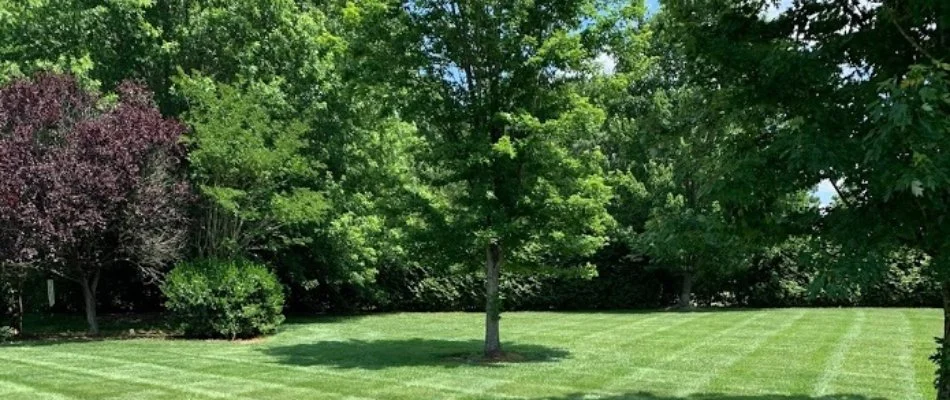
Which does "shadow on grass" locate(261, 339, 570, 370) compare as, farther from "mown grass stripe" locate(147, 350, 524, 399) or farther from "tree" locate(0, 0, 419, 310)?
"tree" locate(0, 0, 419, 310)

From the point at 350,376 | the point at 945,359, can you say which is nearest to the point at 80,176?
the point at 350,376

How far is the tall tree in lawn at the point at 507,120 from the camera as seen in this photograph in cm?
1233

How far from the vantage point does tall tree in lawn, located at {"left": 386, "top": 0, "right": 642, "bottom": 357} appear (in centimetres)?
1233

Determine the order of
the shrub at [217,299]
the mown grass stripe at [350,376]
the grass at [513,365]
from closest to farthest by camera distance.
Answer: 1. the grass at [513,365]
2. the mown grass stripe at [350,376]
3. the shrub at [217,299]

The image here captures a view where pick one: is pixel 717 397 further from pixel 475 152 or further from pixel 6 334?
pixel 6 334

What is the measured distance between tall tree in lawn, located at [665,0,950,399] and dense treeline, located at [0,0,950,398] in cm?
2

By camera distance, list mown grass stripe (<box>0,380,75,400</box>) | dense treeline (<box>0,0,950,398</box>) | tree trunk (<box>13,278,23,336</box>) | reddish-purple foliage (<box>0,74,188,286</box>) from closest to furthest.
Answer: dense treeline (<box>0,0,950,398</box>) < mown grass stripe (<box>0,380,75,400</box>) < reddish-purple foliage (<box>0,74,188,286</box>) < tree trunk (<box>13,278,23,336</box>)

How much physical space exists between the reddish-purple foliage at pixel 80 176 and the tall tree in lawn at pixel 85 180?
0.02m

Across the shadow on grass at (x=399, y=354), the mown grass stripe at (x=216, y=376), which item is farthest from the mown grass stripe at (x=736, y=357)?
the mown grass stripe at (x=216, y=376)

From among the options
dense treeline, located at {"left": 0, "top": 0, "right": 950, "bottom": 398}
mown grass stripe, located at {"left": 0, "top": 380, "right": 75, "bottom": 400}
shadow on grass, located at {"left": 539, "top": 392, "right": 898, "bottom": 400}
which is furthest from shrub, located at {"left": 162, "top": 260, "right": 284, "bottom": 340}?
shadow on grass, located at {"left": 539, "top": 392, "right": 898, "bottom": 400}

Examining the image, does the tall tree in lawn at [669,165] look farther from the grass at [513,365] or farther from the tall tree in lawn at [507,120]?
the grass at [513,365]

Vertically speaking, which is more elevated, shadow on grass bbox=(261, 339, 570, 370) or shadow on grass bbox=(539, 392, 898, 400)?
shadow on grass bbox=(261, 339, 570, 370)

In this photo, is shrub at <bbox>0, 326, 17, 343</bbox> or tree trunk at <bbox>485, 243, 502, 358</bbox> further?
shrub at <bbox>0, 326, 17, 343</bbox>

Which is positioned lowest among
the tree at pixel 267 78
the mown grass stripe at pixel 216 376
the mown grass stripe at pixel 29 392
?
the mown grass stripe at pixel 29 392
